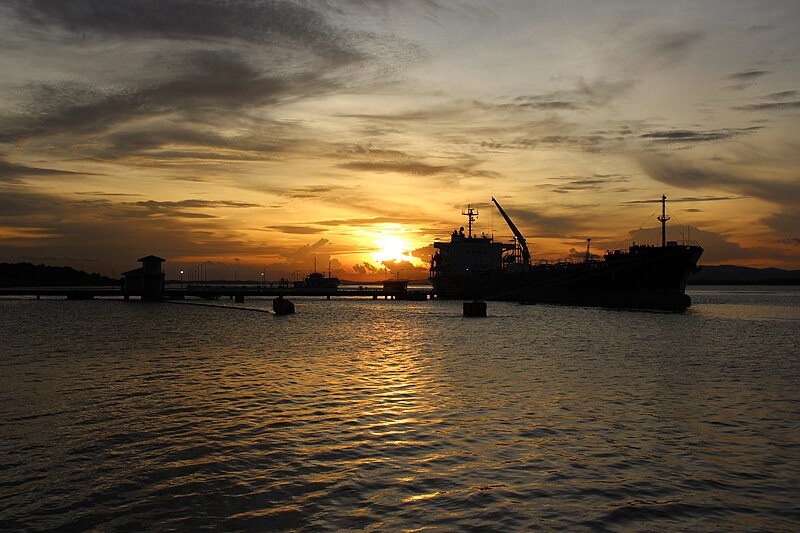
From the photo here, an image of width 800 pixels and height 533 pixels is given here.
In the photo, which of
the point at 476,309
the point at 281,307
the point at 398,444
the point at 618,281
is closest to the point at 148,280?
the point at 281,307

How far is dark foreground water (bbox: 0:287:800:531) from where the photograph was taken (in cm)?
1162

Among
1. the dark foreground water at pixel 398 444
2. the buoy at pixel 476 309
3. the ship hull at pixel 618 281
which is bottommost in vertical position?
the dark foreground water at pixel 398 444

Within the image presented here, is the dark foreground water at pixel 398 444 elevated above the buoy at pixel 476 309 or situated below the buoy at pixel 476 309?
below

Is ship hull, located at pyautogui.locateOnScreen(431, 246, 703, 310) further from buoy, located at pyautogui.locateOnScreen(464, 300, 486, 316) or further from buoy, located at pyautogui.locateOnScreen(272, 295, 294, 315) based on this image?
buoy, located at pyautogui.locateOnScreen(272, 295, 294, 315)

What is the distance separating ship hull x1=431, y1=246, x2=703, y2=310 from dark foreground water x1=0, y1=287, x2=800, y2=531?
194 ft

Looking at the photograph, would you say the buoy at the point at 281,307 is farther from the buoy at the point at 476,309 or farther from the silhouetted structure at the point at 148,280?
the silhouetted structure at the point at 148,280

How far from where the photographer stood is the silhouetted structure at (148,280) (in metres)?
135

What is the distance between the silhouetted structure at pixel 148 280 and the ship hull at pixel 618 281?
247 feet

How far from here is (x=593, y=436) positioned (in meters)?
17.8

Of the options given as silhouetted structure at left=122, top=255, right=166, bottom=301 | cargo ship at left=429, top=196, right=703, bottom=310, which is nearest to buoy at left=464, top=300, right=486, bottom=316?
cargo ship at left=429, top=196, right=703, bottom=310

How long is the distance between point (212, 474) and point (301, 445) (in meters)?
3.17

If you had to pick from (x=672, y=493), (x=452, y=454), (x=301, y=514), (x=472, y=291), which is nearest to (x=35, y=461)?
(x=301, y=514)

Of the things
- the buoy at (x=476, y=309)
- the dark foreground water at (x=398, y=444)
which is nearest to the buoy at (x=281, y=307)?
the buoy at (x=476, y=309)

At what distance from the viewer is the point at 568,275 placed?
119 metres
